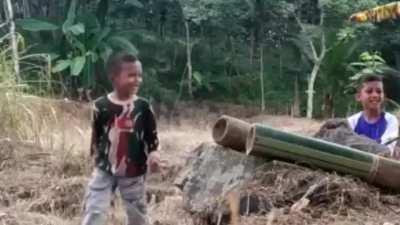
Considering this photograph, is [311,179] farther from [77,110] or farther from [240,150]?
[77,110]

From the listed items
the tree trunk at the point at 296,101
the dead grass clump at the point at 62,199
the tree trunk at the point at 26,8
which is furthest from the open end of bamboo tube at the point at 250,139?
the tree trunk at the point at 26,8

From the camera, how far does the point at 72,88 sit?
15.1 metres

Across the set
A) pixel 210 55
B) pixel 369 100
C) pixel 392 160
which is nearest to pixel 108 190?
pixel 392 160

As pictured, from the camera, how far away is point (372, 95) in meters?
4.59

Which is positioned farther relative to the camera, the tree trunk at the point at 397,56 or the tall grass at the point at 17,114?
the tree trunk at the point at 397,56

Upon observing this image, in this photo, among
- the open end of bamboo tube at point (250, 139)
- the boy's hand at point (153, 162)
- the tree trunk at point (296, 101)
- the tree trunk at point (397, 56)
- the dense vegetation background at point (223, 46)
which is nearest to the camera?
the boy's hand at point (153, 162)

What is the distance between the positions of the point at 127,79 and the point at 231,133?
2.17 feet

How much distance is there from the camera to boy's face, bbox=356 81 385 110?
15.1 ft

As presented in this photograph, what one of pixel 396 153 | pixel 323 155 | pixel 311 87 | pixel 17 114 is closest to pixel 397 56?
pixel 311 87

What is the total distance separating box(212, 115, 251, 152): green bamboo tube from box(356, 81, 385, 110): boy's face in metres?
0.98

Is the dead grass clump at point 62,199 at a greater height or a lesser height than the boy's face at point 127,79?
lesser

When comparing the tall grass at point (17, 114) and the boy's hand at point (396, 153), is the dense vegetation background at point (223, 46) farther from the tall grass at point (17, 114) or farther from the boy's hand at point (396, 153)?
the boy's hand at point (396, 153)

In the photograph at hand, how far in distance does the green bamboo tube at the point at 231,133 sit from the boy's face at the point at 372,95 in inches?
38.7

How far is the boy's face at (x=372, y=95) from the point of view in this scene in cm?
459
